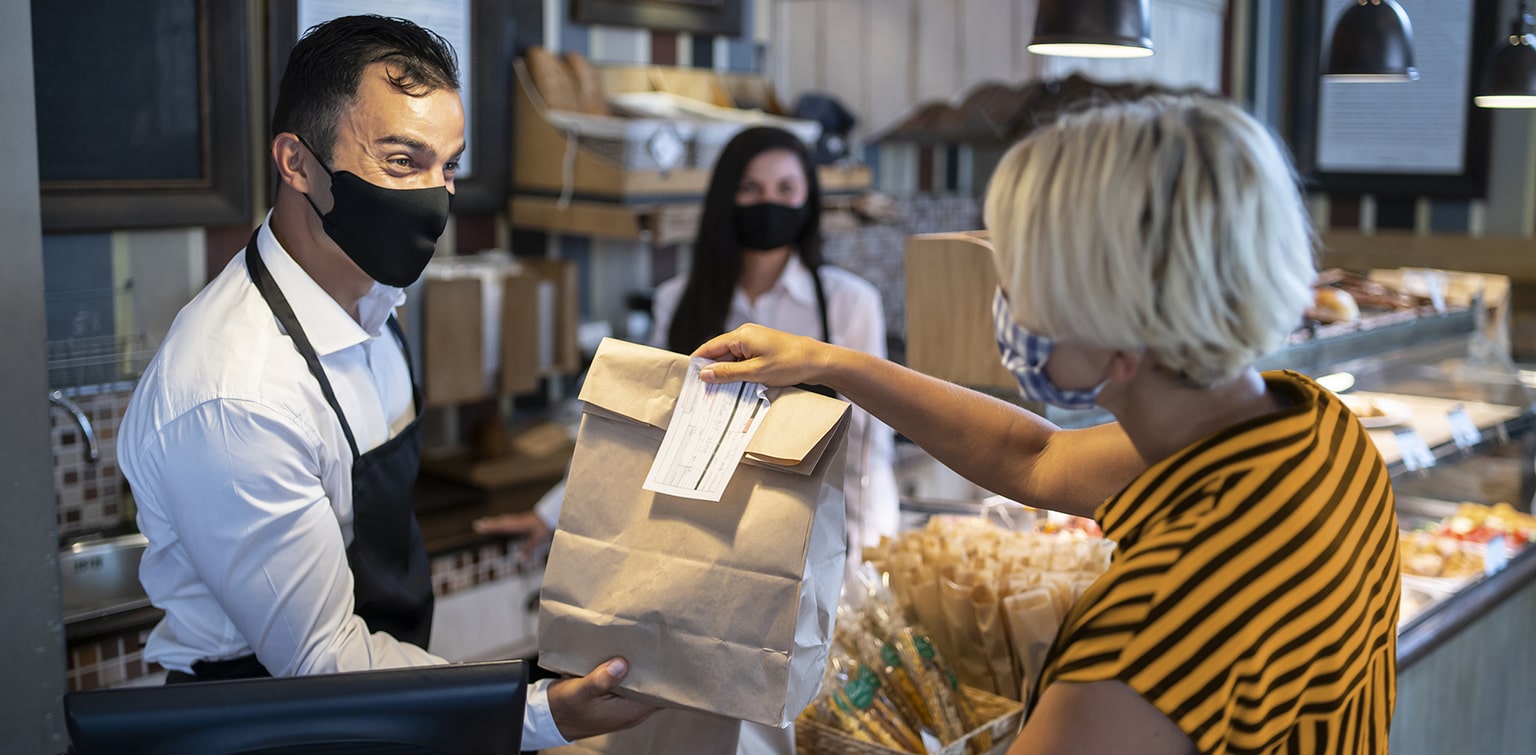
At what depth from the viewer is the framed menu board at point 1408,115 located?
5508 millimetres

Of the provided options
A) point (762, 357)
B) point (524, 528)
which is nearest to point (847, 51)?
point (524, 528)

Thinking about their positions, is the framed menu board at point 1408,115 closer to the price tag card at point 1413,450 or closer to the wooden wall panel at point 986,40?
the wooden wall panel at point 986,40

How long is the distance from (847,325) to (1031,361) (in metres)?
2.04

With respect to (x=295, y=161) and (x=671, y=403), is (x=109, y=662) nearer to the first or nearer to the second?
(x=295, y=161)

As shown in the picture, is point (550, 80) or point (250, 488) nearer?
point (250, 488)

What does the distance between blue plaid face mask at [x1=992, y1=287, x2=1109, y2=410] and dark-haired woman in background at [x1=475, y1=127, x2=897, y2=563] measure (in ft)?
6.02

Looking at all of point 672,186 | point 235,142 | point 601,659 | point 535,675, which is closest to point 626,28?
point 672,186

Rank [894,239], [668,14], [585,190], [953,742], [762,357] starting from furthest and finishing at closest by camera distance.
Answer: [894,239], [668,14], [585,190], [953,742], [762,357]

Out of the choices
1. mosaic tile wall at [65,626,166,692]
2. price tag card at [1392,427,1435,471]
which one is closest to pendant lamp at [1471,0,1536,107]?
price tag card at [1392,427,1435,471]

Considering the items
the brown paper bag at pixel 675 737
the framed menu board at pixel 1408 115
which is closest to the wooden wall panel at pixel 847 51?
the framed menu board at pixel 1408 115

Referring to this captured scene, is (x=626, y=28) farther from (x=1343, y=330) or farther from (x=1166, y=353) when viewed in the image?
(x=1166, y=353)

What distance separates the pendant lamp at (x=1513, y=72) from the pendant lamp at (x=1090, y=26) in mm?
1408

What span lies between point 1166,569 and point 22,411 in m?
1.57

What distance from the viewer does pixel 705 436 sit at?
150 cm
